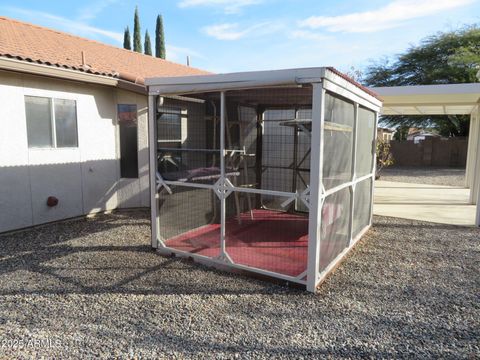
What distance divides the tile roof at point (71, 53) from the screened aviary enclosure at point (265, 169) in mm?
2186

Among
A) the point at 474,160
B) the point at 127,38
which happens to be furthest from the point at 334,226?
the point at 127,38

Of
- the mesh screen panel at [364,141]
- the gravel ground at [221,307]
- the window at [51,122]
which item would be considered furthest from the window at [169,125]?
the mesh screen panel at [364,141]

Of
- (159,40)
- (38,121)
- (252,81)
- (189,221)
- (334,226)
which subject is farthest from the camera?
(159,40)

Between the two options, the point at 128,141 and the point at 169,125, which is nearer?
the point at 169,125

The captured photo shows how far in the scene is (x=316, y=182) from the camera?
334 cm

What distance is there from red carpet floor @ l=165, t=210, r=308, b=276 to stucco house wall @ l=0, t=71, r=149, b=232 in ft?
7.69

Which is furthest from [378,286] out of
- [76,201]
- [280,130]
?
[76,201]

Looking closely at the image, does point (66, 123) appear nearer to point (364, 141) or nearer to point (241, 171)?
point (241, 171)

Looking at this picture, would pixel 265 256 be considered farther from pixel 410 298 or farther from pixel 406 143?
pixel 406 143

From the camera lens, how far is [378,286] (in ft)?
12.1

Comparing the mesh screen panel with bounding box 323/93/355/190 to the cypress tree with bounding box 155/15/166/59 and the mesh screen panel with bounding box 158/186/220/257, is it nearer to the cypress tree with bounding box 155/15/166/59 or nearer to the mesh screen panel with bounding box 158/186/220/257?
the mesh screen panel with bounding box 158/186/220/257

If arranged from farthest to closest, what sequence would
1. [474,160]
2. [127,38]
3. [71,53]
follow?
[127,38]
[474,160]
[71,53]

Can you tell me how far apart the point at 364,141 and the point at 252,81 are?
7.98 feet

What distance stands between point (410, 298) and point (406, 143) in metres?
18.4
